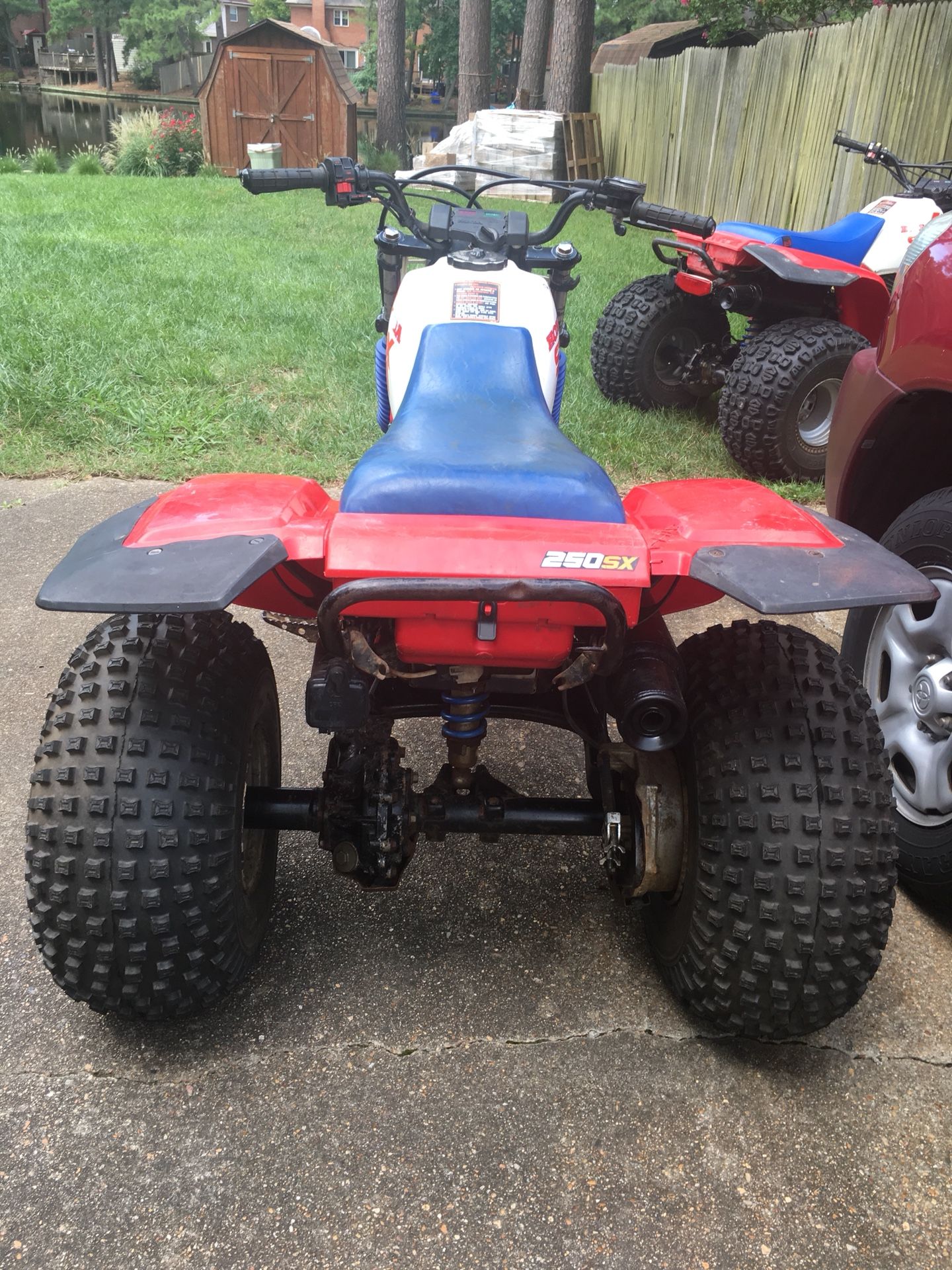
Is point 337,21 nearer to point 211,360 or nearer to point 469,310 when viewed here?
point 211,360

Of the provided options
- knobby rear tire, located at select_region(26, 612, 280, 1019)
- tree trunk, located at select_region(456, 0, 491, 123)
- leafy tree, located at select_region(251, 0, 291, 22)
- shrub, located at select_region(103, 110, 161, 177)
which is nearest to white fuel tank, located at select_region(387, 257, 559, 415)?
knobby rear tire, located at select_region(26, 612, 280, 1019)

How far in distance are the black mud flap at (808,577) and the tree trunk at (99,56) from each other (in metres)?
76.4

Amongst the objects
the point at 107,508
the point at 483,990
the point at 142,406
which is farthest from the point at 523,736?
the point at 142,406

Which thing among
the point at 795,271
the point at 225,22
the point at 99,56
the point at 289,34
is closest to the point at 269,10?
the point at 99,56

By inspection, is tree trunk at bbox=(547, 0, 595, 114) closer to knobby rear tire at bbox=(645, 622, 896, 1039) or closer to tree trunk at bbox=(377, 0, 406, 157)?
tree trunk at bbox=(377, 0, 406, 157)

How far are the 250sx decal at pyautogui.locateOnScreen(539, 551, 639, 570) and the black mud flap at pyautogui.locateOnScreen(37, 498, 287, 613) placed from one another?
0.48 metres

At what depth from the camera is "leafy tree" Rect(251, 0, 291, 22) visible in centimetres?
6047

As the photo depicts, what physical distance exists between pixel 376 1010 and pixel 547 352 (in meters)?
1.77

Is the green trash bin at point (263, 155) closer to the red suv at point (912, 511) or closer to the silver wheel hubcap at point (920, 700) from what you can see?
the red suv at point (912, 511)

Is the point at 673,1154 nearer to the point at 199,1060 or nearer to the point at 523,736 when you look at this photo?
the point at 199,1060

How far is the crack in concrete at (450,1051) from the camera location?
198 cm

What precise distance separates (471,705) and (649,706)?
395 millimetres

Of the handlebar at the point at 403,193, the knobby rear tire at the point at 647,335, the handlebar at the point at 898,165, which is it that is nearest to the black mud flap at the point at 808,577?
the handlebar at the point at 403,193

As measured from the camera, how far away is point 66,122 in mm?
40094
